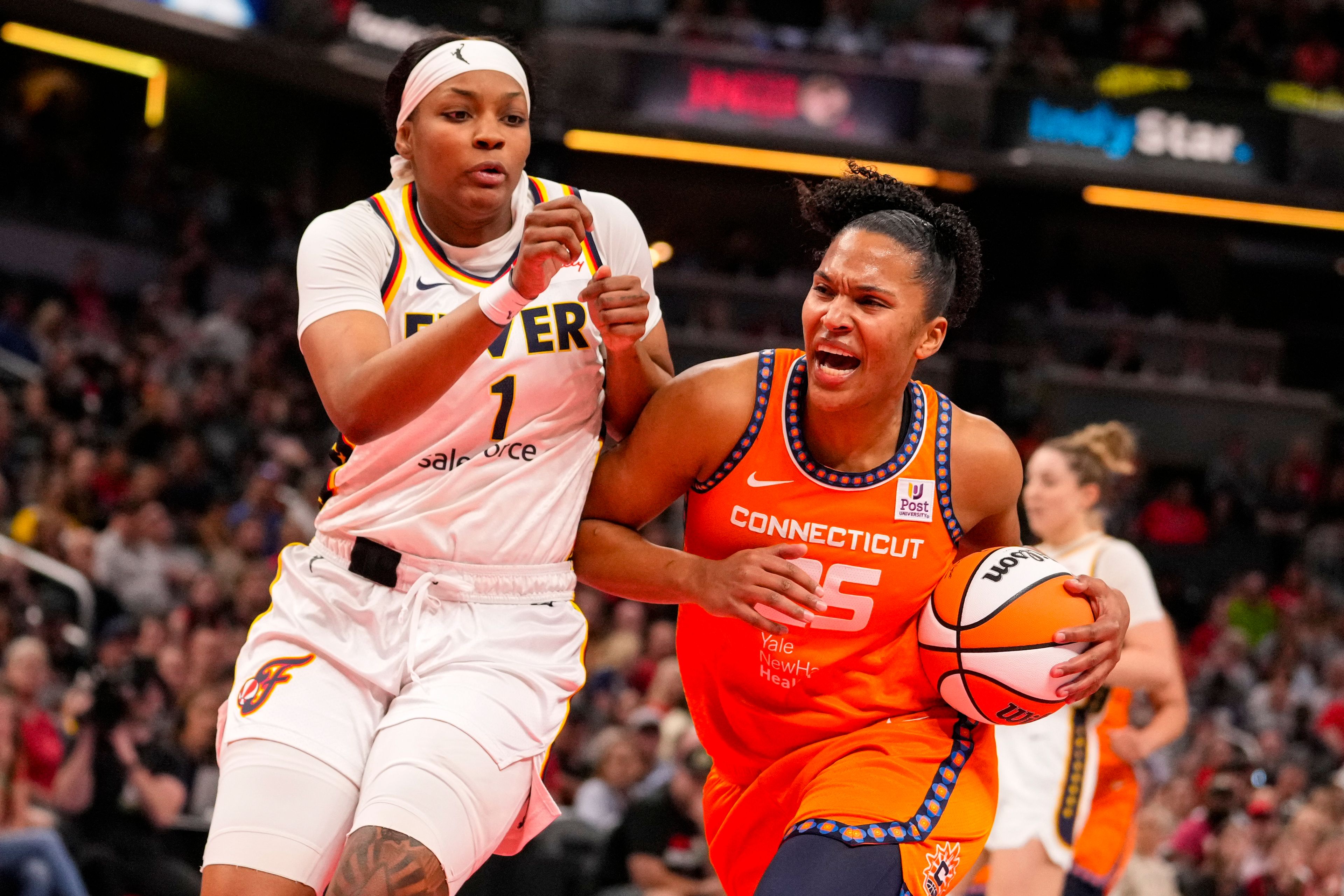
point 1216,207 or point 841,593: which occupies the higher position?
point 1216,207

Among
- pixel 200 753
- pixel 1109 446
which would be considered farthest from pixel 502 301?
pixel 200 753

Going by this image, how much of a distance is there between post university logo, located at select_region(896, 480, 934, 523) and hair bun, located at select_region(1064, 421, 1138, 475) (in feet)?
7.03

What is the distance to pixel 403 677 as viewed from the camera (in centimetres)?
309

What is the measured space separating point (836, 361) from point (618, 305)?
55 centimetres

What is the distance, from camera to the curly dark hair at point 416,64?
131 inches

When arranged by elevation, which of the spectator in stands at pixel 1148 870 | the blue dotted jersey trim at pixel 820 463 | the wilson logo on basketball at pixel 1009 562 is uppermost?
the blue dotted jersey trim at pixel 820 463

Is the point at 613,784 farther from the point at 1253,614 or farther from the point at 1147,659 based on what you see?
the point at 1253,614

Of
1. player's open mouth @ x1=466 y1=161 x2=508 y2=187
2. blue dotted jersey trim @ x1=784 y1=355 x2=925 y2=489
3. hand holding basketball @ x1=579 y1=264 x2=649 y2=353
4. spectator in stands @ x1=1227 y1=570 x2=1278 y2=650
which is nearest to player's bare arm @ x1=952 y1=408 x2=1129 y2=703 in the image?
blue dotted jersey trim @ x1=784 y1=355 x2=925 y2=489

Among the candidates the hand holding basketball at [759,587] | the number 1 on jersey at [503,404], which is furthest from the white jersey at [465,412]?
the hand holding basketball at [759,587]

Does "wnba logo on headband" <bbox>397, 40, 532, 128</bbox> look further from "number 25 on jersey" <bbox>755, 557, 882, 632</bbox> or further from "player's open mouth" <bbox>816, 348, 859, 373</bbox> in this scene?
"number 25 on jersey" <bbox>755, 557, 882, 632</bbox>

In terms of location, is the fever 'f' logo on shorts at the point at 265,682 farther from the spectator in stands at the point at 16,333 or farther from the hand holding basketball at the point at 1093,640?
the spectator in stands at the point at 16,333

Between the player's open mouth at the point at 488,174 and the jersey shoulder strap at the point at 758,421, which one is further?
the jersey shoulder strap at the point at 758,421

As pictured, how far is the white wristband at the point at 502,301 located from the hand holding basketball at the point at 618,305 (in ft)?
0.72

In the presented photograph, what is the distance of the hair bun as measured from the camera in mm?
5434
